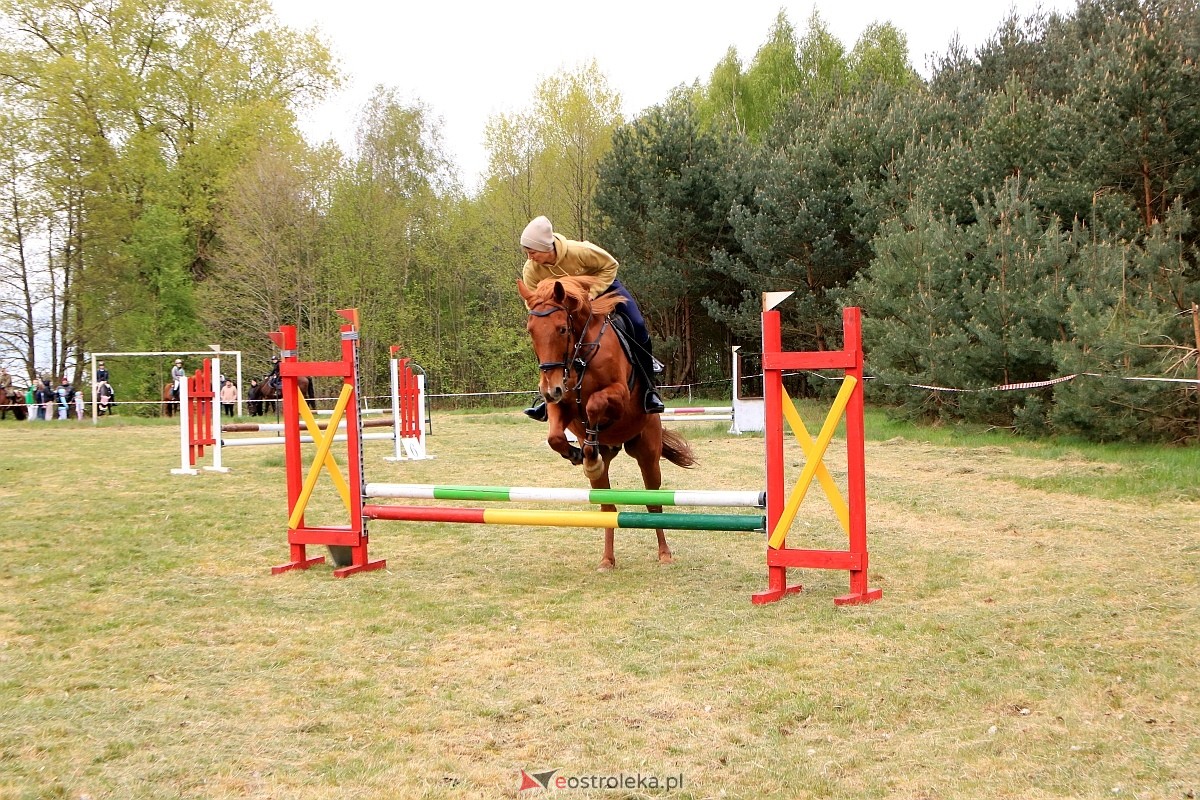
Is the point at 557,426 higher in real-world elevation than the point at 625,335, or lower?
lower

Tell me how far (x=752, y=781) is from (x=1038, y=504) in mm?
7093

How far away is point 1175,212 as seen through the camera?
47.0 ft

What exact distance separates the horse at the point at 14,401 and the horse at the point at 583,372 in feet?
82.0

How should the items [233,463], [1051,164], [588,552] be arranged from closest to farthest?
[588,552] < [233,463] < [1051,164]

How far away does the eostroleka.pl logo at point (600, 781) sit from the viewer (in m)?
2.96

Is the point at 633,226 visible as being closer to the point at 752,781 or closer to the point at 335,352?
the point at 335,352

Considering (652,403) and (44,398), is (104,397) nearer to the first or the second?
(44,398)

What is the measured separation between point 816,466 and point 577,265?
2182 mm

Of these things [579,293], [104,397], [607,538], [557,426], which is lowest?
[607,538]

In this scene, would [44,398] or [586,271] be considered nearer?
[586,271]

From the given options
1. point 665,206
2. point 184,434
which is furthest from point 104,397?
point 665,206

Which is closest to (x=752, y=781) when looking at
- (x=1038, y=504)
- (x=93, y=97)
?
(x=1038, y=504)

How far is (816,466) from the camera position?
18.1 feet

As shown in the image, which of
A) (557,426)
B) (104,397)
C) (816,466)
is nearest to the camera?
(816,466)
